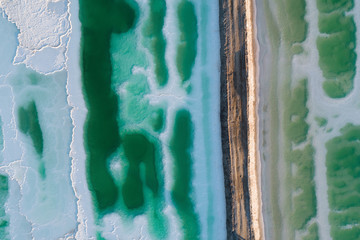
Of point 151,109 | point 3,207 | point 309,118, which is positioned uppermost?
point 151,109

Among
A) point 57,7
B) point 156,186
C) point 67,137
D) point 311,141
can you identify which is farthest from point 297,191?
point 57,7

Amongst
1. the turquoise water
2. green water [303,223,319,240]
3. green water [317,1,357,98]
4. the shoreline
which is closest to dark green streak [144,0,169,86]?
the turquoise water

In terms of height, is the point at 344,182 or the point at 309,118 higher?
the point at 309,118

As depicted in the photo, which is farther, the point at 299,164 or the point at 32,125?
the point at 32,125

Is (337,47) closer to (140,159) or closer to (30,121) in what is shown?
(140,159)

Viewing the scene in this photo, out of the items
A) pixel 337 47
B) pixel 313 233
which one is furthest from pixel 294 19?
pixel 313 233

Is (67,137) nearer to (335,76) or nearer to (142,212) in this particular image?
(142,212)

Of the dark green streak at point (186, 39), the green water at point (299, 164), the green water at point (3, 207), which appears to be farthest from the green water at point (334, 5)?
the green water at point (3, 207)
